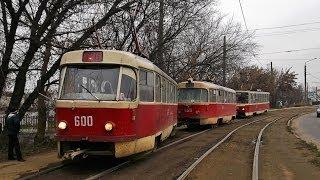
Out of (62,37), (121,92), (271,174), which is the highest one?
(62,37)

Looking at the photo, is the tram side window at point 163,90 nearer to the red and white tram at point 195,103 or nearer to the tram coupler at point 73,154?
the tram coupler at point 73,154

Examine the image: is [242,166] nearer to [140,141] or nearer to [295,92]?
[140,141]

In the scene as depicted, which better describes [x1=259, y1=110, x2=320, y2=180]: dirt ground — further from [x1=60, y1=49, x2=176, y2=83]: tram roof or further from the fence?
the fence

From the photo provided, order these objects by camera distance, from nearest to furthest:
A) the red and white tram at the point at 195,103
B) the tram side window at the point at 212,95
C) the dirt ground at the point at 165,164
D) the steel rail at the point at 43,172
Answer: the steel rail at the point at 43,172, the dirt ground at the point at 165,164, the red and white tram at the point at 195,103, the tram side window at the point at 212,95

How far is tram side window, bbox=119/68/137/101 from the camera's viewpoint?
12.4 metres

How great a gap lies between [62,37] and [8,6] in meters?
2.58

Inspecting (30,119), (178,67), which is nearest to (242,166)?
(30,119)

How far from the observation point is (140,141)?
13.3m

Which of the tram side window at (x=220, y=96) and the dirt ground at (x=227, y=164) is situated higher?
the tram side window at (x=220, y=96)

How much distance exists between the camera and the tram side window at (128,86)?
487 inches

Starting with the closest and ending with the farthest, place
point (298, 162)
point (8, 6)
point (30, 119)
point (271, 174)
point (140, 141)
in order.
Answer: point (271, 174)
point (140, 141)
point (298, 162)
point (8, 6)
point (30, 119)

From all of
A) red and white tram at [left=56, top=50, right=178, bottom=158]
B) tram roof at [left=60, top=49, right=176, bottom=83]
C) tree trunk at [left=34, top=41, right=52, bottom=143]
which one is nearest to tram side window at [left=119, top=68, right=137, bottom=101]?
red and white tram at [left=56, top=50, right=178, bottom=158]

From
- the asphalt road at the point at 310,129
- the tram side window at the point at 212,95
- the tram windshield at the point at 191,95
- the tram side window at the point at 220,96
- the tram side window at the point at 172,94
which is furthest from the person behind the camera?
the tram side window at the point at 220,96

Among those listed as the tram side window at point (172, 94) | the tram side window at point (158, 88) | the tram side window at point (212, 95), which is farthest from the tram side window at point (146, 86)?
the tram side window at point (212, 95)
